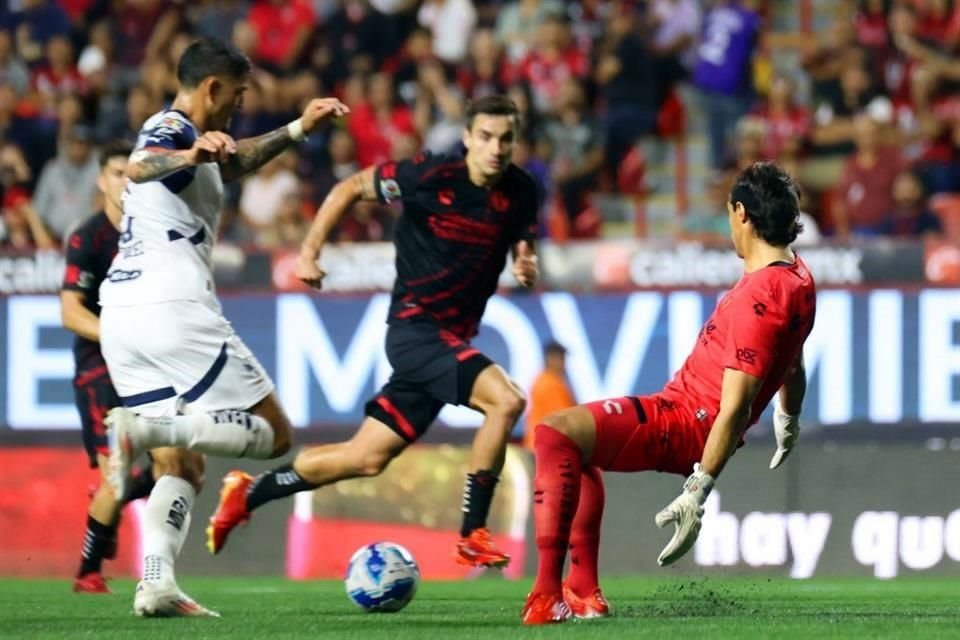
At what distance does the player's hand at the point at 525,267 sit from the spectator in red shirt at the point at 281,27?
880cm

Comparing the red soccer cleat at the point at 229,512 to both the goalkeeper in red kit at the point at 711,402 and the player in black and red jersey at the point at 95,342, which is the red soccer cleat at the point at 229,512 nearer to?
the player in black and red jersey at the point at 95,342

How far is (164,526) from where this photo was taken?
7918 millimetres

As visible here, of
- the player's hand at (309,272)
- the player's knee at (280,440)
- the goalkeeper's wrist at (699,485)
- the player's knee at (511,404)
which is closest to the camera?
the goalkeeper's wrist at (699,485)

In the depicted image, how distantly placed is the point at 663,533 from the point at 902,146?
177 inches

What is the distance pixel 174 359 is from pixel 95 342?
265cm

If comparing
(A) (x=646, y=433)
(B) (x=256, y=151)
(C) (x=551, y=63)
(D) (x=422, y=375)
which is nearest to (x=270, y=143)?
(B) (x=256, y=151)

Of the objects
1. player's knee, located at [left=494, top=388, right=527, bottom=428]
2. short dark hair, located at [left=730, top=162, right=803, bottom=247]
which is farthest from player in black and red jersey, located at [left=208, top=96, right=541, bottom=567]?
short dark hair, located at [left=730, top=162, right=803, bottom=247]

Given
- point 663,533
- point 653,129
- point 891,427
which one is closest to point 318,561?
point 663,533

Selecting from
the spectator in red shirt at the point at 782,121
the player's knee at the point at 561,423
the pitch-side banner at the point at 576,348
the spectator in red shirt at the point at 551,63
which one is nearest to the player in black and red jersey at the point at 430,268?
the player's knee at the point at 561,423

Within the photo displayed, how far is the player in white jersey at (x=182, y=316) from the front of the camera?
7.85m

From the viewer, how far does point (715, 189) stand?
1566 cm

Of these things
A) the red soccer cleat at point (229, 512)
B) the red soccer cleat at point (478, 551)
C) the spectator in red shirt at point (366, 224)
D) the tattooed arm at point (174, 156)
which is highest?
the spectator in red shirt at point (366, 224)

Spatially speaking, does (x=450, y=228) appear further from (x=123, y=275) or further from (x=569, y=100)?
(x=569, y=100)

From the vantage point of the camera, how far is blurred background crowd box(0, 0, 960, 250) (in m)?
15.6
